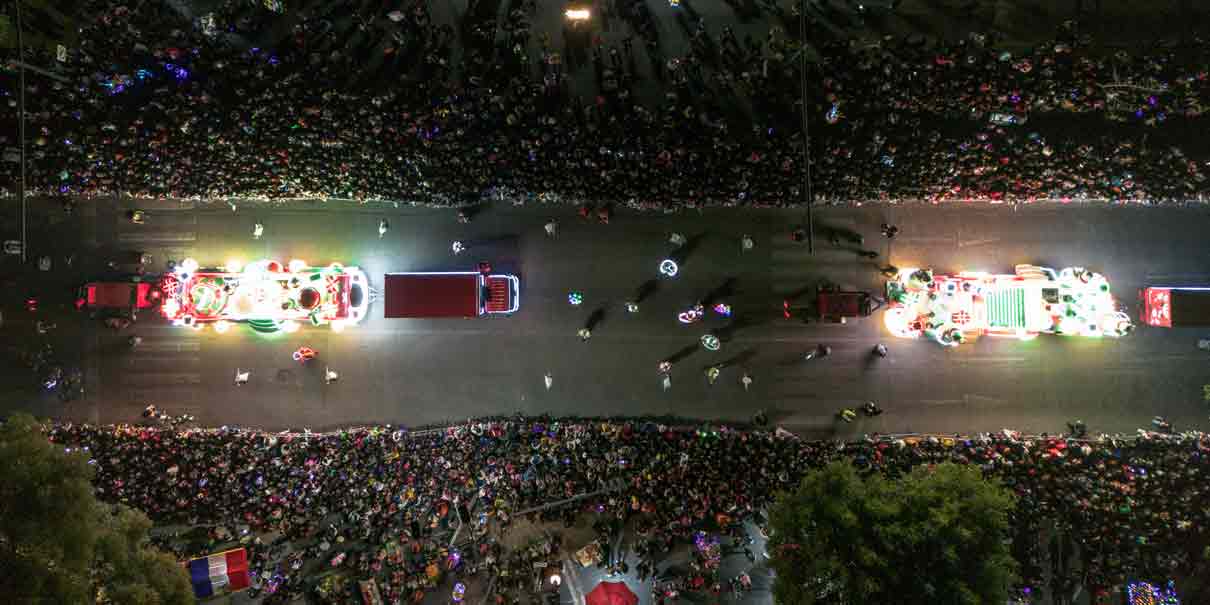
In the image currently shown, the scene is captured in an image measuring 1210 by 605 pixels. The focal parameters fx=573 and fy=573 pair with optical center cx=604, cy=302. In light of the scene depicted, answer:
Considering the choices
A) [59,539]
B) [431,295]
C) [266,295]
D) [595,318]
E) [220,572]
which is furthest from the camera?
[595,318]

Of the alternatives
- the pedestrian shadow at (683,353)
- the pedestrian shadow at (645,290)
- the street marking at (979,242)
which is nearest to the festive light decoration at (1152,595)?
the street marking at (979,242)

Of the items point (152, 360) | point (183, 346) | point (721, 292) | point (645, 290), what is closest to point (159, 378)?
point (152, 360)

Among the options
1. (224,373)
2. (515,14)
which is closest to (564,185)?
(515,14)

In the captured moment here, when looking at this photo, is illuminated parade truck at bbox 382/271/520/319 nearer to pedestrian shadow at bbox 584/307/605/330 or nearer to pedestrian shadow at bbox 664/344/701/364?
pedestrian shadow at bbox 584/307/605/330

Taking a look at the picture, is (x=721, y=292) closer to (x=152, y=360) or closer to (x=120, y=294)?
(x=152, y=360)

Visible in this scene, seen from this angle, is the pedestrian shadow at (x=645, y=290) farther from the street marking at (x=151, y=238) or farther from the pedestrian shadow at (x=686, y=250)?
the street marking at (x=151, y=238)

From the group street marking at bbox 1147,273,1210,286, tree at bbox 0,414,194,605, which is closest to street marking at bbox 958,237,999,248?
street marking at bbox 1147,273,1210,286

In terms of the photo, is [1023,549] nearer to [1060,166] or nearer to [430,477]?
[1060,166]
